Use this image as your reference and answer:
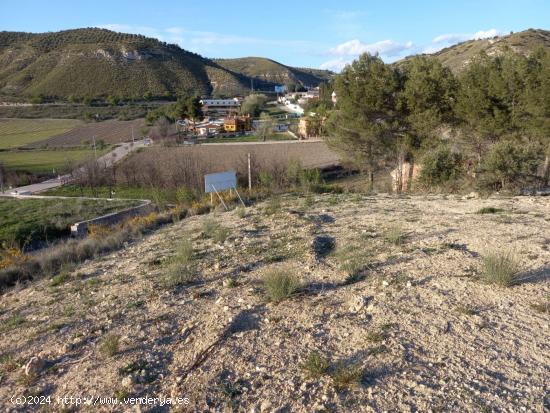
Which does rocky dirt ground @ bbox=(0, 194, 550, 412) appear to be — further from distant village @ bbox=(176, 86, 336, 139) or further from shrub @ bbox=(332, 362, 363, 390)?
distant village @ bbox=(176, 86, 336, 139)

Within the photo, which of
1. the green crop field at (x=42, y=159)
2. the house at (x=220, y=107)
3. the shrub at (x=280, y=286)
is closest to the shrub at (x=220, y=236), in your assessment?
the shrub at (x=280, y=286)

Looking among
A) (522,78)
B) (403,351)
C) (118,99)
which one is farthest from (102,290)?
(118,99)

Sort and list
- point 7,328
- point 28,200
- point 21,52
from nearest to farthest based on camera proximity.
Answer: point 7,328 → point 28,200 → point 21,52

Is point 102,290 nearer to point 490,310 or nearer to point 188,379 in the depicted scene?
point 188,379

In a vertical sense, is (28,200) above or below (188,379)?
below

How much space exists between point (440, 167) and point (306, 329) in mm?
14683

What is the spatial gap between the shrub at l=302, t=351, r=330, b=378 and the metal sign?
9.27 m

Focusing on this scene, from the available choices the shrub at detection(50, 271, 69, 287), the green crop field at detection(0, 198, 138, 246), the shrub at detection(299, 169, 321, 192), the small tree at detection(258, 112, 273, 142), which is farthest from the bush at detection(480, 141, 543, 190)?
the small tree at detection(258, 112, 273, 142)

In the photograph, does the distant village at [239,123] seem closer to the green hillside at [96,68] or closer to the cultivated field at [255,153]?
the cultivated field at [255,153]

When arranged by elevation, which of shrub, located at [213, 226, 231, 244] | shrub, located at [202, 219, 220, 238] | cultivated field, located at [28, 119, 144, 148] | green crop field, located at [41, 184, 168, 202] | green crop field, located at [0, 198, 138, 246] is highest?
shrub, located at [213, 226, 231, 244]

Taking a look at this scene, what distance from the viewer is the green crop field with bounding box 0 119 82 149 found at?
65.3m

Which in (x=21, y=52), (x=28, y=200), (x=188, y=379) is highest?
(x=21, y=52)

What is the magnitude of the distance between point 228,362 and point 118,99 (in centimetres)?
10060

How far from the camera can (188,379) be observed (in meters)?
4.10
